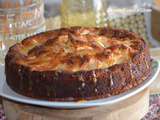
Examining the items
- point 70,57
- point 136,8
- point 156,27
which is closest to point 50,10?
point 136,8

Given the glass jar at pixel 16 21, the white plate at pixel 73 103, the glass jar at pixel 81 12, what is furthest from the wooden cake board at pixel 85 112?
the glass jar at pixel 81 12

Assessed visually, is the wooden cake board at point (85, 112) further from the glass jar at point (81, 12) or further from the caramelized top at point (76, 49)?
the glass jar at point (81, 12)

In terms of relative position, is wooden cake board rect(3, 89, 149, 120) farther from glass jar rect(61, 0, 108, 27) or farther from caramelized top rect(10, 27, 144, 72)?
glass jar rect(61, 0, 108, 27)

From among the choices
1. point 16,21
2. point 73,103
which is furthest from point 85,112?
point 16,21

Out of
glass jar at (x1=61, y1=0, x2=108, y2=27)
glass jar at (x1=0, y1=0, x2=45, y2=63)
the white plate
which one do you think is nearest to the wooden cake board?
the white plate

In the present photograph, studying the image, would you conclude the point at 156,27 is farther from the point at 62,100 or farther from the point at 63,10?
the point at 62,100

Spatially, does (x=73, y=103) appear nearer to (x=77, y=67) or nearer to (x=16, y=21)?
(x=77, y=67)

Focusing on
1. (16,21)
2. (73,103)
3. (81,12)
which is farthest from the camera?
(81,12)
